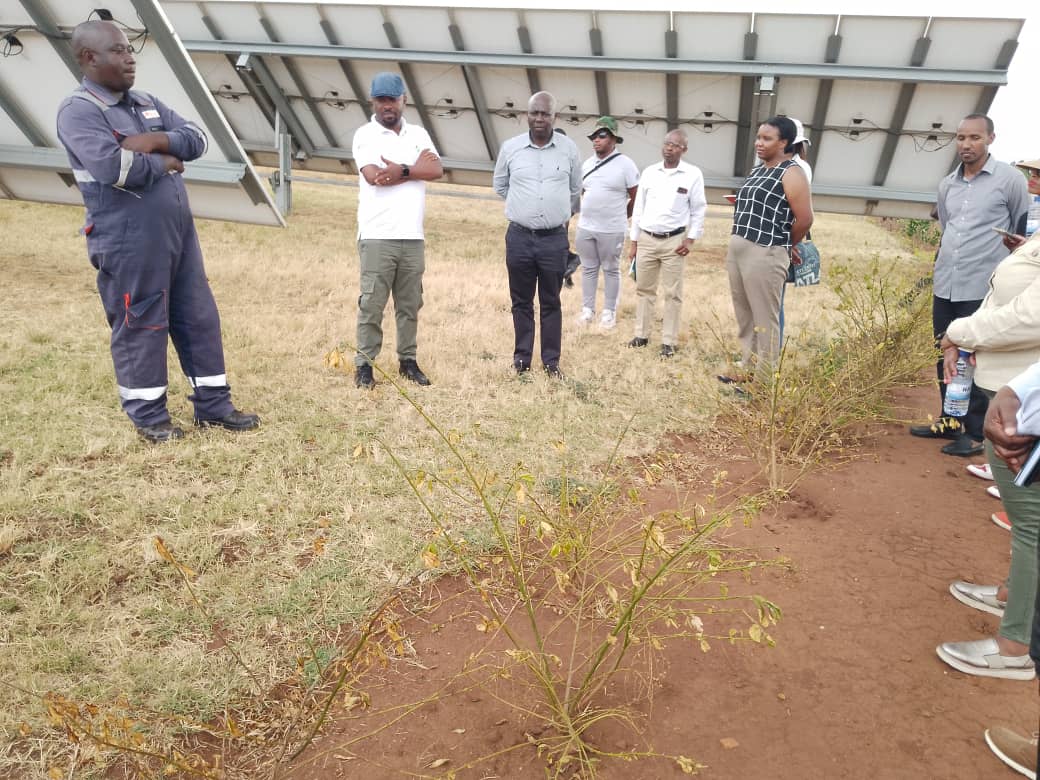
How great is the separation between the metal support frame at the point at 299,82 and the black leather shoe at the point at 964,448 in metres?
9.75

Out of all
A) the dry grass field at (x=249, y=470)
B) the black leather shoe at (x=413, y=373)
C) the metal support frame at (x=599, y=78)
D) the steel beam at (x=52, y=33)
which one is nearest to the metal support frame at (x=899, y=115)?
the dry grass field at (x=249, y=470)

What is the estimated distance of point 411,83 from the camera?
1012cm

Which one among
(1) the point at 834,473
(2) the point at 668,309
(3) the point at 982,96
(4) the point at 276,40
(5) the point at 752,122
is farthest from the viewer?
(4) the point at 276,40

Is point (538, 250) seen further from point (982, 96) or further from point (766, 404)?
point (982, 96)

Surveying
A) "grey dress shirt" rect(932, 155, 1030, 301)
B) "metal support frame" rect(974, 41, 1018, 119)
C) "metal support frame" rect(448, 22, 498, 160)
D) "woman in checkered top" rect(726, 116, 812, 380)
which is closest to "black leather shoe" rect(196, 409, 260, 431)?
"woman in checkered top" rect(726, 116, 812, 380)

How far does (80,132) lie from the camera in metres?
3.31

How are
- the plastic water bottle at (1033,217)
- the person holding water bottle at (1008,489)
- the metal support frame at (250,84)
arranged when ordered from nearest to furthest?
the person holding water bottle at (1008,489), the plastic water bottle at (1033,217), the metal support frame at (250,84)

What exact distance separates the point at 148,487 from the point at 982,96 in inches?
377

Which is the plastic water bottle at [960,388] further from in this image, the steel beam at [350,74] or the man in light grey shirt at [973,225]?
the steel beam at [350,74]

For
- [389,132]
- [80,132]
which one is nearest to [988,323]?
[389,132]

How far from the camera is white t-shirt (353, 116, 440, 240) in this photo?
178 inches

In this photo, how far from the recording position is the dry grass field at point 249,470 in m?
2.35

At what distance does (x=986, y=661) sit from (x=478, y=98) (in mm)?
9271

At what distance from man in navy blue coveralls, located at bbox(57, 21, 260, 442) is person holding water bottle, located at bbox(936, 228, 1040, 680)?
11.7 ft
